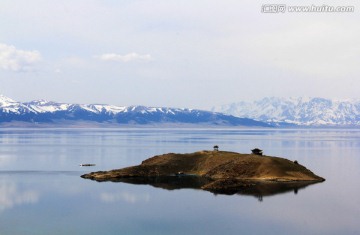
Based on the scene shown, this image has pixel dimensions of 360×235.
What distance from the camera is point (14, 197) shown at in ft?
322

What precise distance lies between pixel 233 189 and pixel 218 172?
65.8ft

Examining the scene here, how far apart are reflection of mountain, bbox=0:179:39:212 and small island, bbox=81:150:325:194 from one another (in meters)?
23.6

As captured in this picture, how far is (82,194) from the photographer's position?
102688 millimetres

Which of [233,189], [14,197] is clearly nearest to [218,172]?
[233,189]

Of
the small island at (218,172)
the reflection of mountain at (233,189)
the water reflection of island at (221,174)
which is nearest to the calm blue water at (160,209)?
the reflection of mountain at (233,189)

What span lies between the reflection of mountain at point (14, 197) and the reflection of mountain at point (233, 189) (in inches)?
1045

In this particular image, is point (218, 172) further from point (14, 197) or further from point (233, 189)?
point (14, 197)

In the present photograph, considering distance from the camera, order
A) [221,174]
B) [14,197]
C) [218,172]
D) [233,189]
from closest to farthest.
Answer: [14,197], [233,189], [221,174], [218,172]

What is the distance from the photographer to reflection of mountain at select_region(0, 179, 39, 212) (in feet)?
299

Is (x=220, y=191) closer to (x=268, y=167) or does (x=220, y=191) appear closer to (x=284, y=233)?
(x=268, y=167)

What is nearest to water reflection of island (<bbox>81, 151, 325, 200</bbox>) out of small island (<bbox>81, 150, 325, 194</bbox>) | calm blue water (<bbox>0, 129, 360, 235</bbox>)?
small island (<bbox>81, 150, 325, 194</bbox>)

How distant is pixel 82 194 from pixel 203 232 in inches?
1552

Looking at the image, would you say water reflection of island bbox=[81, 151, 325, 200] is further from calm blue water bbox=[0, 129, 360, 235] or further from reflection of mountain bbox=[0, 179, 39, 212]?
reflection of mountain bbox=[0, 179, 39, 212]

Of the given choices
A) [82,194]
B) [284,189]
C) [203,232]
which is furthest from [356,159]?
[203,232]
